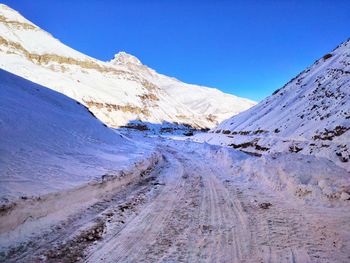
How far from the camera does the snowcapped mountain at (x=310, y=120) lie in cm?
1476

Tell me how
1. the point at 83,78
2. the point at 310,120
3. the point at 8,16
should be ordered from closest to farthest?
the point at 310,120
the point at 83,78
the point at 8,16

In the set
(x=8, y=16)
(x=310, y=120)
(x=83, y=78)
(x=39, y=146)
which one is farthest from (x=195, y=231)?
(x=8, y=16)

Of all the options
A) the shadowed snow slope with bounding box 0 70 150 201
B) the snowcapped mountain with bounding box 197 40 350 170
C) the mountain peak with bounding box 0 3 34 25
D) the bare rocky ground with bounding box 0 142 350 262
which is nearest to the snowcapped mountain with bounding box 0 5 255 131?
the mountain peak with bounding box 0 3 34 25

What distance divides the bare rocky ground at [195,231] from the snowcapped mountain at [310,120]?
583 cm

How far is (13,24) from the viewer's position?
126m

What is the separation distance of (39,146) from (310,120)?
17195 mm

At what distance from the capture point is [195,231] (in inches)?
217

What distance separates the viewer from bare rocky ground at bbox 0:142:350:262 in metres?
4.47

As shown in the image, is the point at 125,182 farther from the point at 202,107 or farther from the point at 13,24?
the point at 202,107

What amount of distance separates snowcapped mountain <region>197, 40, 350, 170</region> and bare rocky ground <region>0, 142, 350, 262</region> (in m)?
5.83

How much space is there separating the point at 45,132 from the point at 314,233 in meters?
10.8

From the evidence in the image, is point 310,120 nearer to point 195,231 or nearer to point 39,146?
point 195,231

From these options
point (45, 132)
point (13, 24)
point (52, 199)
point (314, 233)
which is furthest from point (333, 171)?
point (13, 24)

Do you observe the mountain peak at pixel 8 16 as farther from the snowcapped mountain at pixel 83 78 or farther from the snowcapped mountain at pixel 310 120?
the snowcapped mountain at pixel 310 120
